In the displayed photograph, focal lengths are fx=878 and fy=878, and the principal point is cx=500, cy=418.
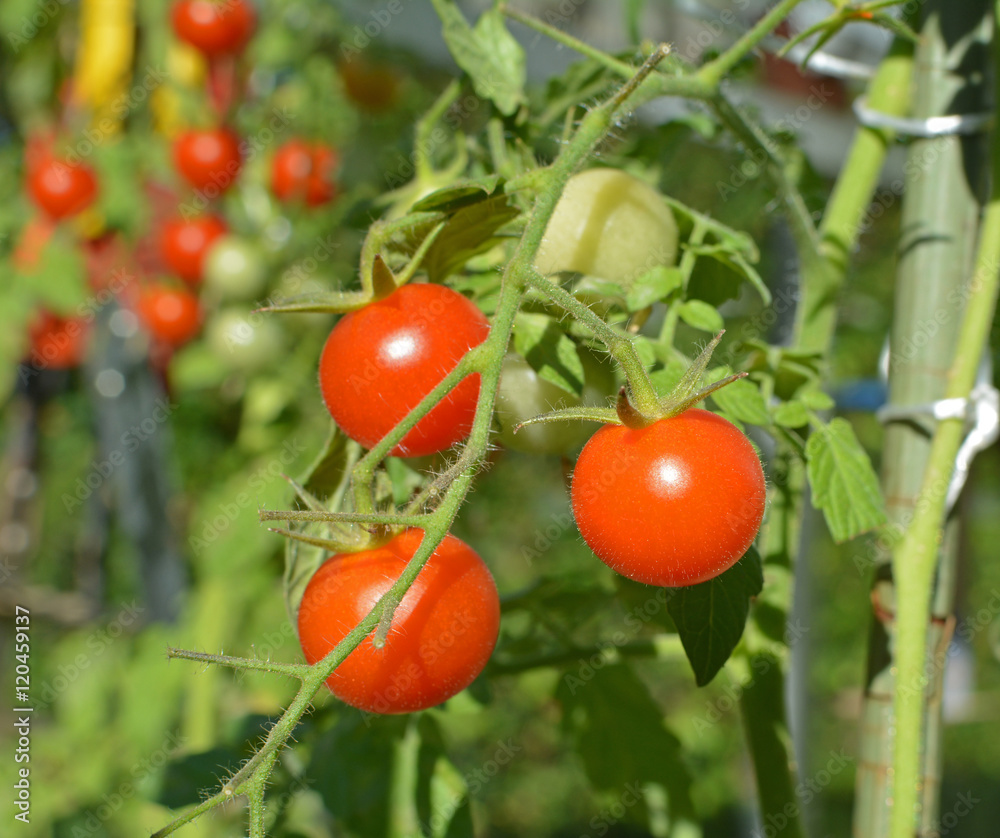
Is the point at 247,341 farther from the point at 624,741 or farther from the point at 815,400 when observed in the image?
the point at 815,400

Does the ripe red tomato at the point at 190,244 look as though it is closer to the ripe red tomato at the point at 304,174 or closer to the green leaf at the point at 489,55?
the ripe red tomato at the point at 304,174

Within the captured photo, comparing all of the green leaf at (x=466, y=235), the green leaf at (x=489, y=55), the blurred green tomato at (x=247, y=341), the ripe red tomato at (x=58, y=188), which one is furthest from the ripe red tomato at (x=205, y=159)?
the green leaf at (x=466, y=235)

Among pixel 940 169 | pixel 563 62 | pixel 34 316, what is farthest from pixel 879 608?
pixel 34 316

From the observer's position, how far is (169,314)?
189 centimetres

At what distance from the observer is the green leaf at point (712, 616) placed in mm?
404

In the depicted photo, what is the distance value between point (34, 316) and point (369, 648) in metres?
1.73

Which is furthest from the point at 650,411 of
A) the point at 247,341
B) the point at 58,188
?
the point at 58,188

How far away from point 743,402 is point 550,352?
11 centimetres

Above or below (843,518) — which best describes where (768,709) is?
below

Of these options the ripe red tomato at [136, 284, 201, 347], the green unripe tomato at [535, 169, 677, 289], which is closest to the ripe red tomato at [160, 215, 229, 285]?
the ripe red tomato at [136, 284, 201, 347]

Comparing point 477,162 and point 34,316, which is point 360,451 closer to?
point 477,162

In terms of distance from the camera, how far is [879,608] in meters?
0.56

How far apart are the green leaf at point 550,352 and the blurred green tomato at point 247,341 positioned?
117 centimetres

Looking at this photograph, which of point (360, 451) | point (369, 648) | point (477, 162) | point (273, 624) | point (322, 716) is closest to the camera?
point (369, 648)
